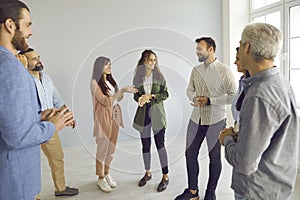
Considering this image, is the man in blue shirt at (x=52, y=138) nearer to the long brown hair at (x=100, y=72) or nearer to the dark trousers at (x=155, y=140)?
the long brown hair at (x=100, y=72)

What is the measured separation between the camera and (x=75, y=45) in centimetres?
367

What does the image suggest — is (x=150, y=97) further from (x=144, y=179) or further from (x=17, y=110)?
(x=17, y=110)

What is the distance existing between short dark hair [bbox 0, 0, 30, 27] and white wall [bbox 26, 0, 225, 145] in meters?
1.99

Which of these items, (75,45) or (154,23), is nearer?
(75,45)

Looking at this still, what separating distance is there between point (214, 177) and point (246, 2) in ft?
9.99

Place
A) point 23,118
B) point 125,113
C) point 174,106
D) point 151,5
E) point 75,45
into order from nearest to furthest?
point 23,118, point 125,113, point 174,106, point 75,45, point 151,5

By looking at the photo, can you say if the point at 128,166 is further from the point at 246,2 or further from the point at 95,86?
the point at 246,2

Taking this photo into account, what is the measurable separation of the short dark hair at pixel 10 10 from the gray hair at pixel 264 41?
927 mm

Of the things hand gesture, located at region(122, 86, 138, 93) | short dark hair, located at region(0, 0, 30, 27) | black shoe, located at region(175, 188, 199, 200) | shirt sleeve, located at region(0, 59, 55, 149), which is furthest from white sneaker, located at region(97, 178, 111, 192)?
short dark hair, located at region(0, 0, 30, 27)

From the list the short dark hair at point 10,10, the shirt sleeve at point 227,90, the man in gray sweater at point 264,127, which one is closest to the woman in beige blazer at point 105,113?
the shirt sleeve at point 227,90

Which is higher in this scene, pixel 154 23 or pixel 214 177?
pixel 154 23

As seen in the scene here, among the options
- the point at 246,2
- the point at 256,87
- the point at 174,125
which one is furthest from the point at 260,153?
the point at 246,2

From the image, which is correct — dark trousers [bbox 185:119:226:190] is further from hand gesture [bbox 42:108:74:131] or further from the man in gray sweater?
hand gesture [bbox 42:108:74:131]

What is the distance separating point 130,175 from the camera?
2721 mm
